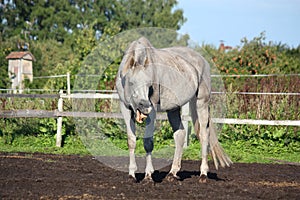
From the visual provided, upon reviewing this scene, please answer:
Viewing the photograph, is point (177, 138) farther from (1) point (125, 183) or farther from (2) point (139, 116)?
(2) point (139, 116)

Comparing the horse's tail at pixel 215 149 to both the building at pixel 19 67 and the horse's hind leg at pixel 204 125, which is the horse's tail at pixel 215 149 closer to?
the horse's hind leg at pixel 204 125

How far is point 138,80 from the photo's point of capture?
576cm

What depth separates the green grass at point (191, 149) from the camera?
11.0m

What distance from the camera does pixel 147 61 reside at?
5961mm

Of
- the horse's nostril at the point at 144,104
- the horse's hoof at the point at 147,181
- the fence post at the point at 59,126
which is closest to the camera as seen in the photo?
the horse's nostril at the point at 144,104

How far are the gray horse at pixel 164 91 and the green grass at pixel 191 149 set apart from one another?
2950 mm

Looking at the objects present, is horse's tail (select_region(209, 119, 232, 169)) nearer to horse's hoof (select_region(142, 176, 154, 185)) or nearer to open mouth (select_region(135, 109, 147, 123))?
horse's hoof (select_region(142, 176, 154, 185))

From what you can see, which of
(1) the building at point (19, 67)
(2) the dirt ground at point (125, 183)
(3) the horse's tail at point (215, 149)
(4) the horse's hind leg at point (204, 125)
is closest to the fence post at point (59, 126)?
(2) the dirt ground at point (125, 183)

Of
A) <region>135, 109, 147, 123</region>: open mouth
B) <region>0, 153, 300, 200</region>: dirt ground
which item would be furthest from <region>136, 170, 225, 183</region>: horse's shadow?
<region>135, 109, 147, 123</region>: open mouth

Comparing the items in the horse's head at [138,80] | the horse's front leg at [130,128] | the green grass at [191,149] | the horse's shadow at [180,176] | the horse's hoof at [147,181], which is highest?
the horse's head at [138,80]

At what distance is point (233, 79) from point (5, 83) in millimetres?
14488

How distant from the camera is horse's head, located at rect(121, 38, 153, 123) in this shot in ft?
18.8

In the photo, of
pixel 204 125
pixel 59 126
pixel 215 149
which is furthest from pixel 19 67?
pixel 204 125

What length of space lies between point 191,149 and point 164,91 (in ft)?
18.5
